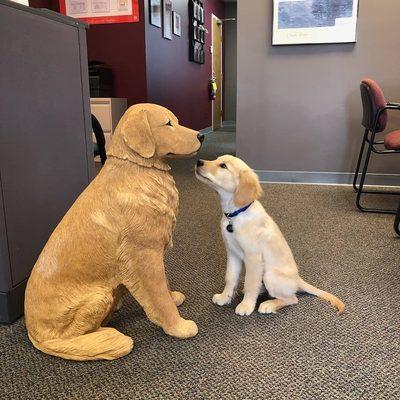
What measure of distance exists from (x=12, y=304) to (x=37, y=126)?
66 cm

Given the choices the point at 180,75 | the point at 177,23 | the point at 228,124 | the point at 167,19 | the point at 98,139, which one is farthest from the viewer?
the point at 228,124

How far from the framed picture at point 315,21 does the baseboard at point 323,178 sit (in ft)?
3.74

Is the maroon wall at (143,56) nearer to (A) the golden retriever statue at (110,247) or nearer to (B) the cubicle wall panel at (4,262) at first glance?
(B) the cubicle wall panel at (4,262)

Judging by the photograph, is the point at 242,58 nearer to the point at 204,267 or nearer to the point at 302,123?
the point at 302,123

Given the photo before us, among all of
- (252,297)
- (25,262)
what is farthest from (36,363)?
(252,297)

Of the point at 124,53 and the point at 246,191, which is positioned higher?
the point at 124,53

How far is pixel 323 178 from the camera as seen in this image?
3.69 meters

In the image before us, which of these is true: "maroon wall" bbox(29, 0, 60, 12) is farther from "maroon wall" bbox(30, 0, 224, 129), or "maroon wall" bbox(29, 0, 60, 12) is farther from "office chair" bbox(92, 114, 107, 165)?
"office chair" bbox(92, 114, 107, 165)

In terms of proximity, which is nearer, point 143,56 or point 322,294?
point 322,294

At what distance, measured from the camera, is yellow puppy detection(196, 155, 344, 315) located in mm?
1391

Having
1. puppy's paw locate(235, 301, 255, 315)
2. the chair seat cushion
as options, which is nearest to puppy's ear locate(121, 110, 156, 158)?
puppy's paw locate(235, 301, 255, 315)

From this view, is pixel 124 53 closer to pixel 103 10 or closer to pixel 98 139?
pixel 103 10

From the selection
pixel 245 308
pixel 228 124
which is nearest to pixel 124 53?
pixel 245 308

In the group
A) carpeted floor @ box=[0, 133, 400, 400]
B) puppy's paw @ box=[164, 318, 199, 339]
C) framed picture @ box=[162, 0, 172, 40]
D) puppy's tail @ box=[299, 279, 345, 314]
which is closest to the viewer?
carpeted floor @ box=[0, 133, 400, 400]
